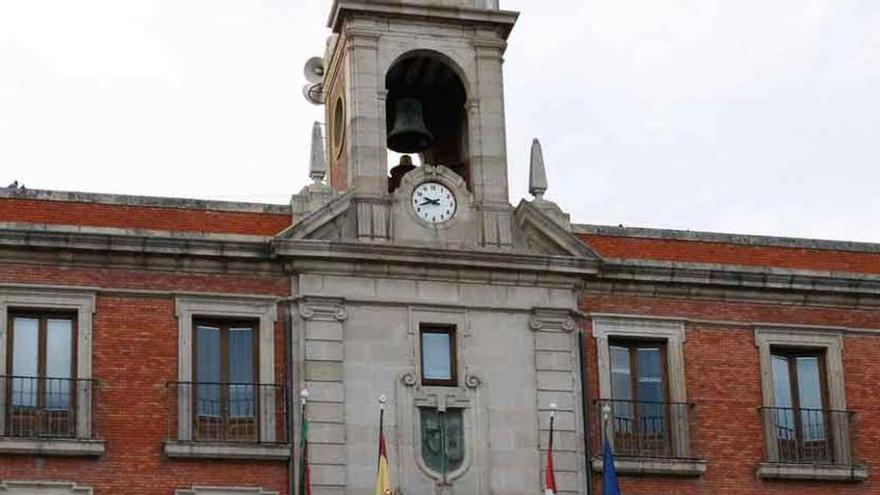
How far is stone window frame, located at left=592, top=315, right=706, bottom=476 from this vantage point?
3609 cm

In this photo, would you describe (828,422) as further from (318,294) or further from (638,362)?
(318,294)

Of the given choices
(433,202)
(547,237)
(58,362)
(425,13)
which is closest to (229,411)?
(58,362)

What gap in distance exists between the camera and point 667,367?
37.1 meters

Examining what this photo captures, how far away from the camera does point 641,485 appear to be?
118ft

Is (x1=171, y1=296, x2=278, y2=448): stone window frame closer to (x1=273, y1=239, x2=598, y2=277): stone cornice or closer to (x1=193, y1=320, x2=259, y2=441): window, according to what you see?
(x1=193, y1=320, x2=259, y2=441): window

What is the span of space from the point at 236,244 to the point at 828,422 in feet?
35.4

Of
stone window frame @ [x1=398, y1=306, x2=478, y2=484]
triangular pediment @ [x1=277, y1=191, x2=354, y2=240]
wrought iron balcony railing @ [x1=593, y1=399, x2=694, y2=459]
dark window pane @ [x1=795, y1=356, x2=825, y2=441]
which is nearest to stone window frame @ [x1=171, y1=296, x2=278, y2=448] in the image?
triangular pediment @ [x1=277, y1=191, x2=354, y2=240]

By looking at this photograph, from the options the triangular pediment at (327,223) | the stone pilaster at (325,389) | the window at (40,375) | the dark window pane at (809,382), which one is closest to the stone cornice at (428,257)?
the triangular pediment at (327,223)

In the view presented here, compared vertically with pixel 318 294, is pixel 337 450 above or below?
below

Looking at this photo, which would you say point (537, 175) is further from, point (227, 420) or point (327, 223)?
point (227, 420)

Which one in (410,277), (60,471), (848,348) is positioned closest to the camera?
(60,471)

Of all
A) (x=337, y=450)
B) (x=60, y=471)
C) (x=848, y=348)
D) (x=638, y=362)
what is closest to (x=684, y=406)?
(x=638, y=362)

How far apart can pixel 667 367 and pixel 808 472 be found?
2.96 metres

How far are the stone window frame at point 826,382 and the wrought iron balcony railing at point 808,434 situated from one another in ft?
0.06
